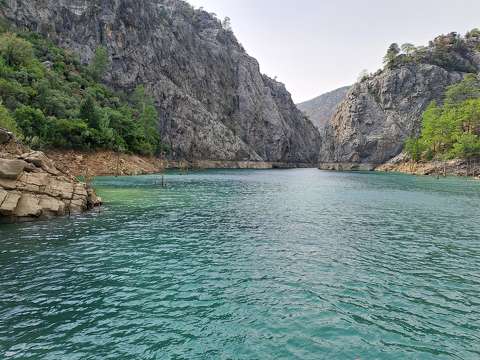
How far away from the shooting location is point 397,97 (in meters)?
160

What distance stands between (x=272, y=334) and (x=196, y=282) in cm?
492

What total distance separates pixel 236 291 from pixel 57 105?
75094 mm

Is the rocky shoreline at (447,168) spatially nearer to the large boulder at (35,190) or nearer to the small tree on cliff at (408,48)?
the small tree on cliff at (408,48)

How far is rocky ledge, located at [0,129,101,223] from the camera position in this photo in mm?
24250

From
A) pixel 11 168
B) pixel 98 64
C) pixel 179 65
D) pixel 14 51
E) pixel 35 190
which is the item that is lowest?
pixel 35 190

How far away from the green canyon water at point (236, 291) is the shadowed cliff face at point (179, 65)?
123 meters

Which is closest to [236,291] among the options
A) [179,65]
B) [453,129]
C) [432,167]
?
[432,167]

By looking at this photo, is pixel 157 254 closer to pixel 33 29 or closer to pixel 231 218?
pixel 231 218

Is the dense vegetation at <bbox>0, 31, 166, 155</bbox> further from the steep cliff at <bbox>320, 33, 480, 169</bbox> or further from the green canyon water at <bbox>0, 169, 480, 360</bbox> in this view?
the steep cliff at <bbox>320, 33, 480, 169</bbox>

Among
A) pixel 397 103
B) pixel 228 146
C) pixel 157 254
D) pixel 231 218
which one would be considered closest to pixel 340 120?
pixel 397 103

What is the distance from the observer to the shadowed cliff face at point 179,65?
126 meters

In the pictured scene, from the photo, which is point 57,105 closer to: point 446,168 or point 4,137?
point 4,137

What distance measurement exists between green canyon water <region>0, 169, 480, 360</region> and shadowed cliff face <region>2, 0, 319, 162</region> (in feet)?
402

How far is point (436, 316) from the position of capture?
36.1 feet
